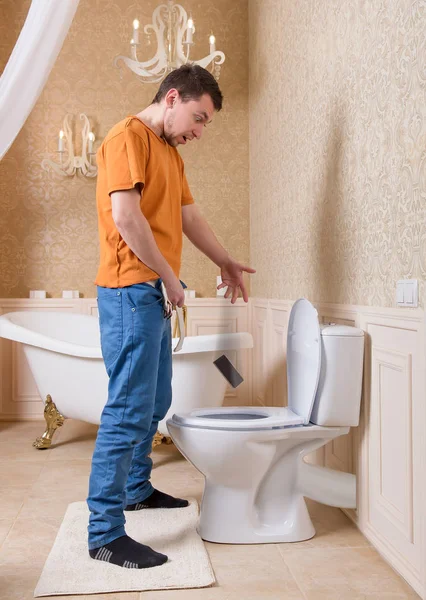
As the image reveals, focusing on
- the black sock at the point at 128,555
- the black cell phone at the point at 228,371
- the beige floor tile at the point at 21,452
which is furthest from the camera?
the beige floor tile at the point at 21,452

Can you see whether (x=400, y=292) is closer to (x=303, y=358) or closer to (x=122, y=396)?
(x=303, y=358)

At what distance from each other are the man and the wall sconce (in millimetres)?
2222

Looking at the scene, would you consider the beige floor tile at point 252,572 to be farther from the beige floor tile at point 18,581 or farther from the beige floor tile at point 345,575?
the beige floor tile at point 18,581

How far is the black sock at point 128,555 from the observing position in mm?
1965

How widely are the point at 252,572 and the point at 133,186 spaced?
1184 mm

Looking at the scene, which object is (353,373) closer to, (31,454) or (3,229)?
(31,454)

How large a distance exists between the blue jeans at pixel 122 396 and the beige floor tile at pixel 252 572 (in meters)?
0.33

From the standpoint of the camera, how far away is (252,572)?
1.96 metres

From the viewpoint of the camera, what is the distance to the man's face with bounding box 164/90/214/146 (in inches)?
84.3

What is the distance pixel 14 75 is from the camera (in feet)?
7.70

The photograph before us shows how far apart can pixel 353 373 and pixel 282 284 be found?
134 cm

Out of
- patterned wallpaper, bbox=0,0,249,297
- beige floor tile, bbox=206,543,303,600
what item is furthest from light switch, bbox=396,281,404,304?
patterned wallpaper, bbox=0,0,249,297

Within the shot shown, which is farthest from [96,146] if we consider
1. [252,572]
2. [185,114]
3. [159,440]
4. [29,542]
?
[252,572]

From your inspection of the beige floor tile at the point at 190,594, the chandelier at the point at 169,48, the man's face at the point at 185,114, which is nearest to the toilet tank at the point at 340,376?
the beige floor tile at the point at 190,594
